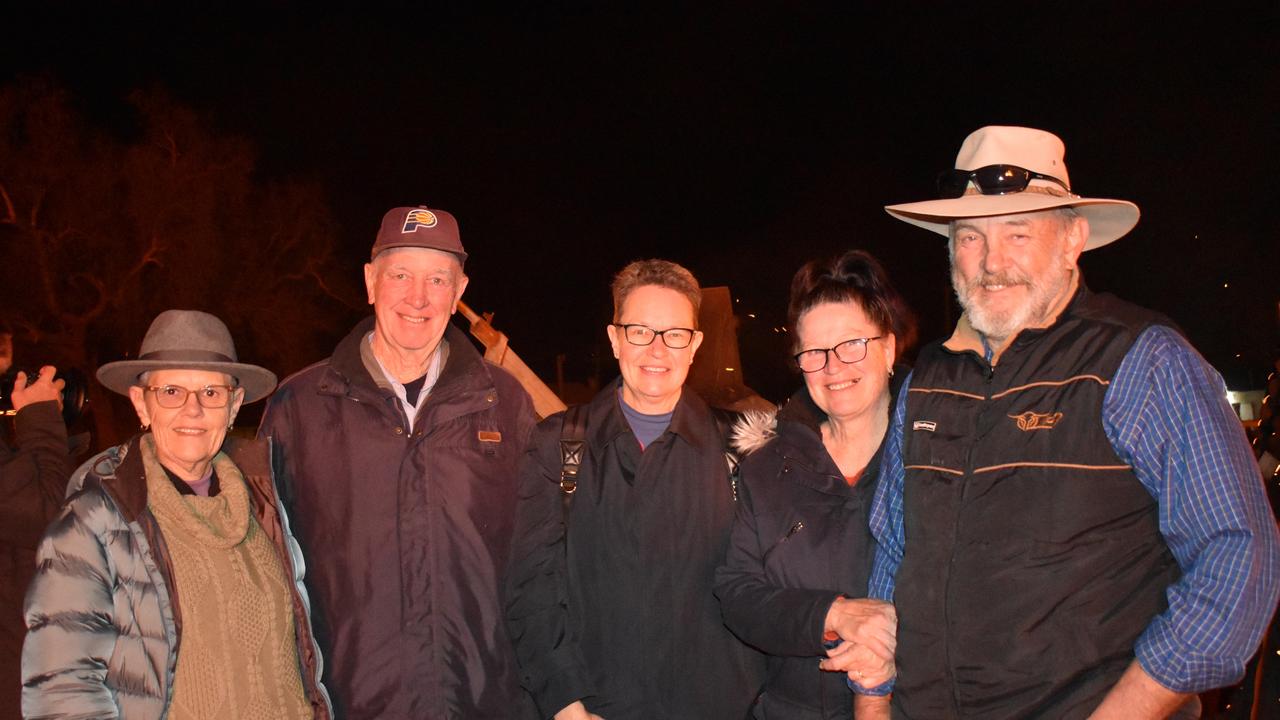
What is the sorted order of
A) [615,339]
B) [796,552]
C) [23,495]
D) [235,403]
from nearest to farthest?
[796,552] < [235,403] < [615,339] < [23,495]

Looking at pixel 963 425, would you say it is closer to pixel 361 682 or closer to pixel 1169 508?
pixel 1169 508

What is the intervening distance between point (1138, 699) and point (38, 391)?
200 inches

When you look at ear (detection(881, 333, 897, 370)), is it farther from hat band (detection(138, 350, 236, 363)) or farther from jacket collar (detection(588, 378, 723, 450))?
hat band (detection(138, 350, 236, 363))

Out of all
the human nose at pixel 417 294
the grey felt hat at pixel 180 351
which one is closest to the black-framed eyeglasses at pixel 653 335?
the human nose at pixel 417 294

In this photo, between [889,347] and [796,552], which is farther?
[889,347]

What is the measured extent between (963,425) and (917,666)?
74 centimetres

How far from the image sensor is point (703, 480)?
11.3 ft

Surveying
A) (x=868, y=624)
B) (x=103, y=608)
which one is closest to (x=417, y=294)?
(x=103, y=608)

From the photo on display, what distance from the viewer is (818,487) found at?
3.19 m

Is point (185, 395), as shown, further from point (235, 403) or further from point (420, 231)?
point (420, 231)

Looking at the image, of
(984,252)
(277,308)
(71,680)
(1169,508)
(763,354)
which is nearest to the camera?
(1169,508)

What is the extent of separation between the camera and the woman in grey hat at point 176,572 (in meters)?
2.67

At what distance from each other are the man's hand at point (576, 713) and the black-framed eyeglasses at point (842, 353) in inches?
59.2

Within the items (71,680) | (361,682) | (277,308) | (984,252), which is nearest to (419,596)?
(361,682)
